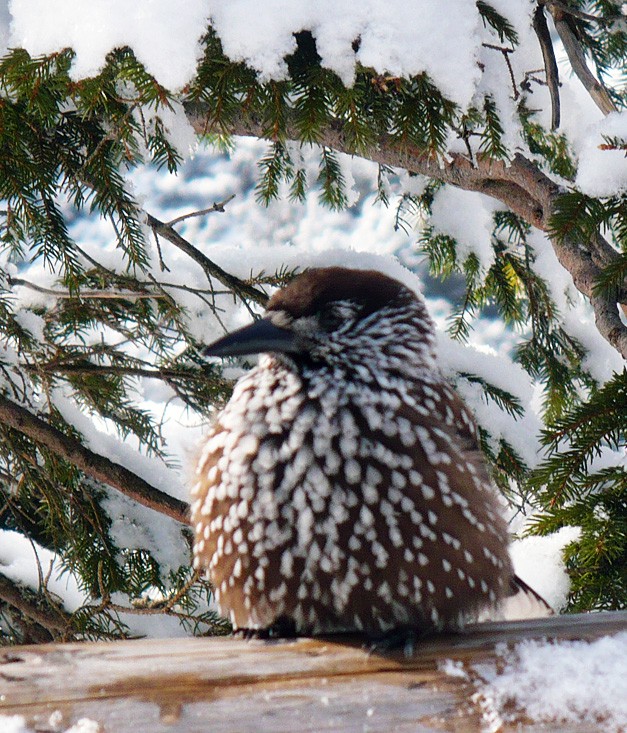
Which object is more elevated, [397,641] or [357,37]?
[357,37]

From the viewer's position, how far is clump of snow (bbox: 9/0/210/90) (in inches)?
81.4

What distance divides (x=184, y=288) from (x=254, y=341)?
861 mm

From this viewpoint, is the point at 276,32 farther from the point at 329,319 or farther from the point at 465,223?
the point at 465,223

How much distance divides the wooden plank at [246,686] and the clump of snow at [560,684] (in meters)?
0.02

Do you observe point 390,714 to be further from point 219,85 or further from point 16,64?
point 16,64

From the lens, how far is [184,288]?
9.95 feet

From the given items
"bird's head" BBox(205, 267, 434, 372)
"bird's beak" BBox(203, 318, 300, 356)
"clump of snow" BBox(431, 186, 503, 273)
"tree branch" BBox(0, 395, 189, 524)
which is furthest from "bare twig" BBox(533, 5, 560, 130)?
"tree branch" BBox(0, 395, 189, 524)

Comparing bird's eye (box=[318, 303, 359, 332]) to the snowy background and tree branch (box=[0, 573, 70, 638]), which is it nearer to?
the snowy background

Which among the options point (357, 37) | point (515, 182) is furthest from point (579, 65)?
point (357, 37)

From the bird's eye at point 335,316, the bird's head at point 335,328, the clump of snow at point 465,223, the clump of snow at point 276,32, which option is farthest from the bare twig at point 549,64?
the clump of snow at point 465,223

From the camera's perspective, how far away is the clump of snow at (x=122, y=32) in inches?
81.4

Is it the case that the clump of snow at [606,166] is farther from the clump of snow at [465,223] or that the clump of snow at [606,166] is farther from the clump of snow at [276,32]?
the clump of snow at [465,223]

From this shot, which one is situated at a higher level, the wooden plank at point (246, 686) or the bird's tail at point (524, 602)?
the bird's tail at point (524, 602)

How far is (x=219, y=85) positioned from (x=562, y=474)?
125 cm
